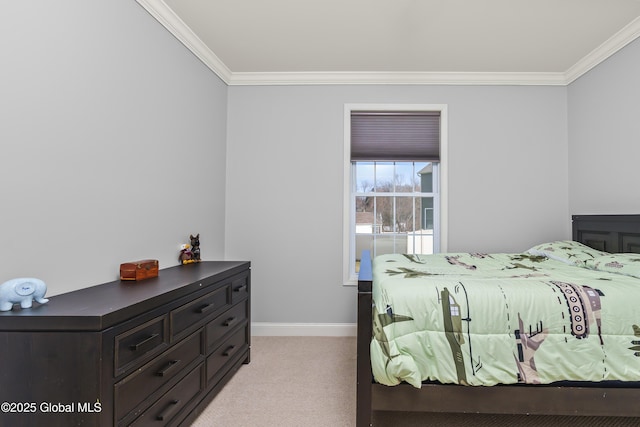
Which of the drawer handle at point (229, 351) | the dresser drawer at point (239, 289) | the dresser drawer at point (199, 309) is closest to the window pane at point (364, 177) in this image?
the dresser drawer at point (239, 289)

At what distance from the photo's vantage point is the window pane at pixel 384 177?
11.8 ft

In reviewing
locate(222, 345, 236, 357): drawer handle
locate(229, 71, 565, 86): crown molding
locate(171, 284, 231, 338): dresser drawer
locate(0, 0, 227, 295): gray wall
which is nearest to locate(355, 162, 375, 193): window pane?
locate(229, 71, 565, 86): crown molding

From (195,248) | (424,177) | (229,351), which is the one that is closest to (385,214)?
(424,177)

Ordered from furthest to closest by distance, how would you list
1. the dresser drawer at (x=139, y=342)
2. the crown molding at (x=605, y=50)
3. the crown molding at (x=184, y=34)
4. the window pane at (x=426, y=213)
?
the window pane at (x=426, y=213) < the crown molding at (x=605, y=50) < the crown molding at (x=184, y=34) < the dresser drawer at (x=139, y=342)

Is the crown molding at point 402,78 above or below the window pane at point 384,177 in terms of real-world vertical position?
above

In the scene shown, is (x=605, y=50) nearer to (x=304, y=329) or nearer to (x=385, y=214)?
(x=385, y=214)

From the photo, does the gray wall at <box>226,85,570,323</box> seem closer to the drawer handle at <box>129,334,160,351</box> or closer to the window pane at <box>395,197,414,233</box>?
the window pane at <box>395,197,414,233</box>

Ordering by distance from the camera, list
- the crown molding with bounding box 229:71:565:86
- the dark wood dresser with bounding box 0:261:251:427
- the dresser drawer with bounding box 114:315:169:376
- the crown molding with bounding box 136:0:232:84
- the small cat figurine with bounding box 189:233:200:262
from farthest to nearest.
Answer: the crown molding with bounding box 229:71:565:86 < the small cat figurine with bounding box 189:233:200:262 < the crown molding with bounding box 136:0:232:84 < the dresser drawer with bounding box 114:315:169:376 < the dark wood dresser with bounding box 0:261:251:427

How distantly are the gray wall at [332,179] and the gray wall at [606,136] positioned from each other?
0.51 ft

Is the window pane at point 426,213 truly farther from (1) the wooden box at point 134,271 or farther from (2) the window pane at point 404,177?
(1) the wooden box at point 134,271

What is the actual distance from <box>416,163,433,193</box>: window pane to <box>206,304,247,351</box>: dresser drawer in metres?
2.24

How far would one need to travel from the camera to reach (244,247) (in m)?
3.43

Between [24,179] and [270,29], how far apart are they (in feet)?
6.55

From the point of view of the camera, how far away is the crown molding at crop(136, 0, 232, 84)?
222 centimetres
